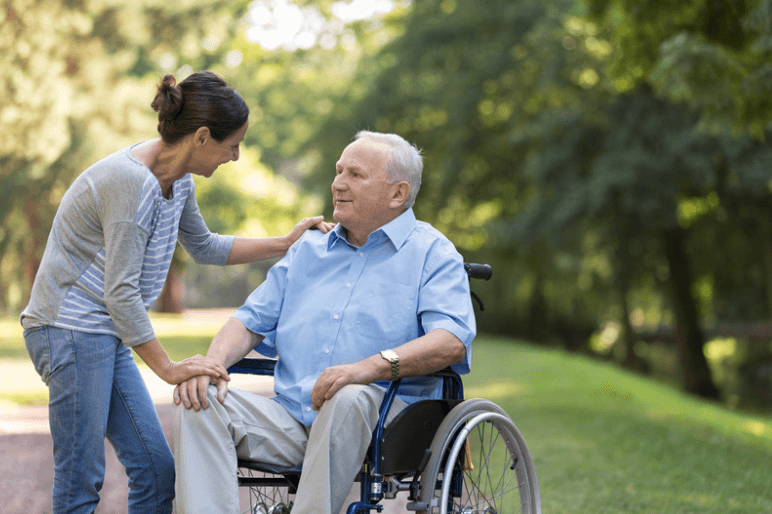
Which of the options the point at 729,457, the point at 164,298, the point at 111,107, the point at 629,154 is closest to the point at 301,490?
the point at 729,457

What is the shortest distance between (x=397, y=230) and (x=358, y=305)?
299mm

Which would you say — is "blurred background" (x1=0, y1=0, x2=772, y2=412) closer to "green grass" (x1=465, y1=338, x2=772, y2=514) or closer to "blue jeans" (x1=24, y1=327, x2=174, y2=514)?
"green grass" (x1=465, y1=338, x2=772, y2=514)

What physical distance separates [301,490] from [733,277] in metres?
14.7

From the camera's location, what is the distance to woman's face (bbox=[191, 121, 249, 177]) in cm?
255

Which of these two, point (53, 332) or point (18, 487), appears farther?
point (18, 487)

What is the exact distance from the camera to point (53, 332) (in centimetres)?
243

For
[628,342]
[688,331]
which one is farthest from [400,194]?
[628,342]

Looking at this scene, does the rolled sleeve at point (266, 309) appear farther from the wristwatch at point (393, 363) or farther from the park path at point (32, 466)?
the park path at point (32, 466)

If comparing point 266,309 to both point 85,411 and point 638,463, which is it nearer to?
point 85,411

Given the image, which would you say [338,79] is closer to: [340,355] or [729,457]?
[729,457]

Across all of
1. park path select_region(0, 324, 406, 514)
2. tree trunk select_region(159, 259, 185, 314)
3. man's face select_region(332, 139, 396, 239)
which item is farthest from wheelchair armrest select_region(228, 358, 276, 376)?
tree trunk select_region(159, 259, 185, 314)

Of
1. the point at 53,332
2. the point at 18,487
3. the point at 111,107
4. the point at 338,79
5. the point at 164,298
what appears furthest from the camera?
the point at 164,298

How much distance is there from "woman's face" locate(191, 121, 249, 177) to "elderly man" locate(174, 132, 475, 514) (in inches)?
21.6

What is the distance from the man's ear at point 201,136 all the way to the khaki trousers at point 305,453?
740 millimetres
